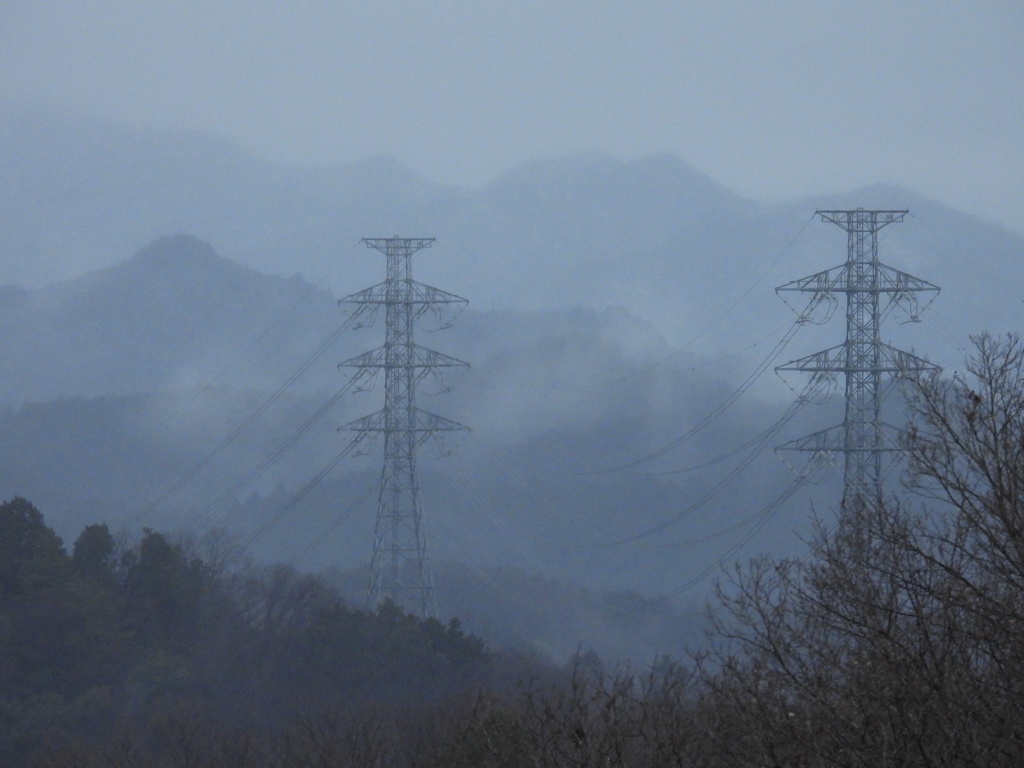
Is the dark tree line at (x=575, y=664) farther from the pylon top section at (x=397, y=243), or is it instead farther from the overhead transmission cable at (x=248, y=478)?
the overhead transmission cable at (x=248, y=478)

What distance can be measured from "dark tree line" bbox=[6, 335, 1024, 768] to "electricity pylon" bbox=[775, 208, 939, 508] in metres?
1.72

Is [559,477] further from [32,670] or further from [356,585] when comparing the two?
[32,670]

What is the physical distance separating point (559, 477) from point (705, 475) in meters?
5.31

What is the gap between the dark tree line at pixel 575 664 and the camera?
247 inches

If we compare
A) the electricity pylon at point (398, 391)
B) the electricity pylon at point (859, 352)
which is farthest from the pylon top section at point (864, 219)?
the electricity pylon at point (398, 391)

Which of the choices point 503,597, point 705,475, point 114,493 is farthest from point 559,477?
point 114,493

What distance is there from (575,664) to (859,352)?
13.0 m

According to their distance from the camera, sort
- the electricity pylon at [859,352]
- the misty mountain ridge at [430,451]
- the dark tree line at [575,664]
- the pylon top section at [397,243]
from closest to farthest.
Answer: the dark tree line at [575,664] < the electricity pylon at [859,352] < the pylon top section at [397,243] < the misty mountain ridge at [430,451]

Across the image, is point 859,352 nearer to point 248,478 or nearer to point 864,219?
point 864,219

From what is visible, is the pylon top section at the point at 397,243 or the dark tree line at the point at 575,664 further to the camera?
the pylon top section at the point at 397,243

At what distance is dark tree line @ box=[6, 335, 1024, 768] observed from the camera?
6277mm

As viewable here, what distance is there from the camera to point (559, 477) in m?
46.1

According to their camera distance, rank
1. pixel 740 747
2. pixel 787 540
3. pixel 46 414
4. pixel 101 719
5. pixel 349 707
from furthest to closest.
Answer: pixel 46 414 → pixel 787 540 → pixel 101 719 → pixel 349 707 → pixel 740 747

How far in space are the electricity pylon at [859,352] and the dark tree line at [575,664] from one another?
1725 mm
